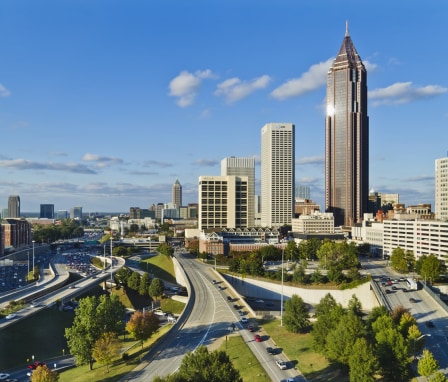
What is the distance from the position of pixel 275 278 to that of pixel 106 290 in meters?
→ 50.2

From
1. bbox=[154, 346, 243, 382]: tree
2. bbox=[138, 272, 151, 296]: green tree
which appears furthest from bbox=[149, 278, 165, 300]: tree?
bbox=[154, 346, 243, 382]: tree

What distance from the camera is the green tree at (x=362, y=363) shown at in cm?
4659

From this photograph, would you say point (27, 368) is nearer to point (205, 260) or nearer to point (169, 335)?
point (169, 335)

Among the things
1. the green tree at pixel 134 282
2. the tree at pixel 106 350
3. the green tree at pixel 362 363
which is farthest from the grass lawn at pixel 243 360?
the green tree at pixel 134 282

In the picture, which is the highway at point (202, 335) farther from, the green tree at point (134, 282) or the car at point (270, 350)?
the green tree at point (134, 282)

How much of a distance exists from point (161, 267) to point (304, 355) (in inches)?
4485

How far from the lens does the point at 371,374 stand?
4731 cm

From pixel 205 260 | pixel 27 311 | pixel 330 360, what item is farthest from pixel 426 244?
pixel 27 311

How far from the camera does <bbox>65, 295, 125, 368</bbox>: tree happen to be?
201 feet

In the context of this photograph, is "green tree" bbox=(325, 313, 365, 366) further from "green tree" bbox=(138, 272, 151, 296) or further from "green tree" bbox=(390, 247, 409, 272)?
"green tree" bbox=(390, 247, 409, 272)

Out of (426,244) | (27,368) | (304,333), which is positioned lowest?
(27,368)

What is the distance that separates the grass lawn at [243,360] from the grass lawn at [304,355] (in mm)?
5281

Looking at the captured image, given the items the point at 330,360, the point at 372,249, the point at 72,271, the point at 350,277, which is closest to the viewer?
the point at 330,360

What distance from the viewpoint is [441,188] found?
171875mm
